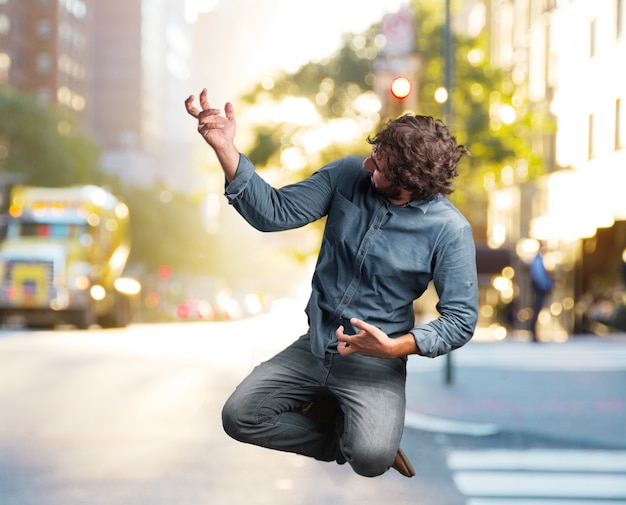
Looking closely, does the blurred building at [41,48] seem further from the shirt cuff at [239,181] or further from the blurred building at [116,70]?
the shirt cuff at [239,181]

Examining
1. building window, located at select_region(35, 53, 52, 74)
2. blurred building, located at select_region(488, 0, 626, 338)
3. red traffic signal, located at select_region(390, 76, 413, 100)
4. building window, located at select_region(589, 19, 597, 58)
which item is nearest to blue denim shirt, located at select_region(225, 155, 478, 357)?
red traffic signal, located at select_region(390, 76, 413, 100)

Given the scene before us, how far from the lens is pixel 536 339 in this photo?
79.9ft

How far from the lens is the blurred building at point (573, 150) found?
34219 mm

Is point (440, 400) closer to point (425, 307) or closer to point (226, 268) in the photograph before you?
point (425, 307)

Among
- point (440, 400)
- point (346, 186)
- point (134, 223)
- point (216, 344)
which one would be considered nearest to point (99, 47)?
point (134, 223)

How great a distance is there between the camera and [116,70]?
459 feet

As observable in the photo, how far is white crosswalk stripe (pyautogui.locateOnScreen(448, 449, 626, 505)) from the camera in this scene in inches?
341

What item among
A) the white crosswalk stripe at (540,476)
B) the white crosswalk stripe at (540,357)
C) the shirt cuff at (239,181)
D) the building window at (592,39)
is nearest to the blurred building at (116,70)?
the building window at (592,39)

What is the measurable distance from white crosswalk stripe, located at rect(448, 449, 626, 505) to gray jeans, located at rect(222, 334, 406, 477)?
407cm

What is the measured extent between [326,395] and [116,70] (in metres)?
139

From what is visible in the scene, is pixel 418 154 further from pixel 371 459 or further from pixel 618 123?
pixel 618 123

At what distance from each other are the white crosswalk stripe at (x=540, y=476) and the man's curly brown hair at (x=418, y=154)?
4692mm

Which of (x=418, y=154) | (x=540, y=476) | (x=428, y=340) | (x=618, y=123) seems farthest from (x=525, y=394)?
(x=618, y=123)

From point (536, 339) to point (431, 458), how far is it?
14.3m
